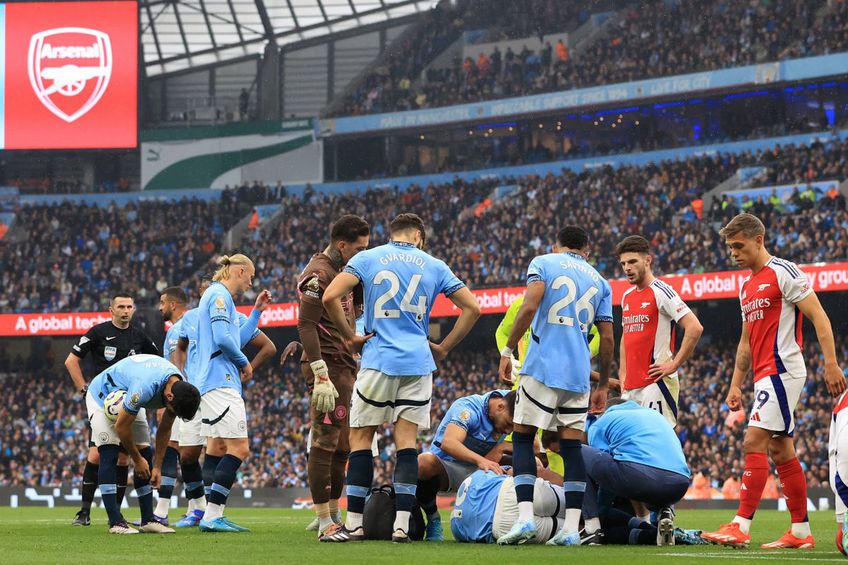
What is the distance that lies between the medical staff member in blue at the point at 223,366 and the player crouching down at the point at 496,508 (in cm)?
247

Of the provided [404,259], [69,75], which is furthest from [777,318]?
[69,75]

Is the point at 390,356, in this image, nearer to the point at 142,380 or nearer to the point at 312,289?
the point at 312,289

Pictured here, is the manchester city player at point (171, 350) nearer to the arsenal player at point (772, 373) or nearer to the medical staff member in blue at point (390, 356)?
the medical staff member in blue at point (390, 356)

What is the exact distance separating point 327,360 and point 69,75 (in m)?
37.6

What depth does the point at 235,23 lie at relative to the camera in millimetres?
51438

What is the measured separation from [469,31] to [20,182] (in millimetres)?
19163

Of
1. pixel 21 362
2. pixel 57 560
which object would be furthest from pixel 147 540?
pixel 21 362

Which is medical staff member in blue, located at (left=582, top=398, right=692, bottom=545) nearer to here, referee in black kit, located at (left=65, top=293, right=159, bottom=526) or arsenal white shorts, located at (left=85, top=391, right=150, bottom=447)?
arsenal white shorts, located at (left=85, top=391, right=150, bottom=447)

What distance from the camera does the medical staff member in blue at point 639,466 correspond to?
8.92 m

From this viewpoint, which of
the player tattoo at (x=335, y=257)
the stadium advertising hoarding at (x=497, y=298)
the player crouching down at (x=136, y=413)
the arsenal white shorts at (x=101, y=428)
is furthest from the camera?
the stadium advertising hoarding at (x=497, y=298)

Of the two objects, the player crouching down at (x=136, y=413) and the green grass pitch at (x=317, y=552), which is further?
the player crouching down at (x=136, y=413)

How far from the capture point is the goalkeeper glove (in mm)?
9062

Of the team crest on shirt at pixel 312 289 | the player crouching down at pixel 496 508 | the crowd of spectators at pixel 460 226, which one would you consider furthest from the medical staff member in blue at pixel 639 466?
the crowd of spectators at pixel 460 226

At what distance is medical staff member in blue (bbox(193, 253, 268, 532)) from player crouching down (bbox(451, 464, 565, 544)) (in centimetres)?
247
